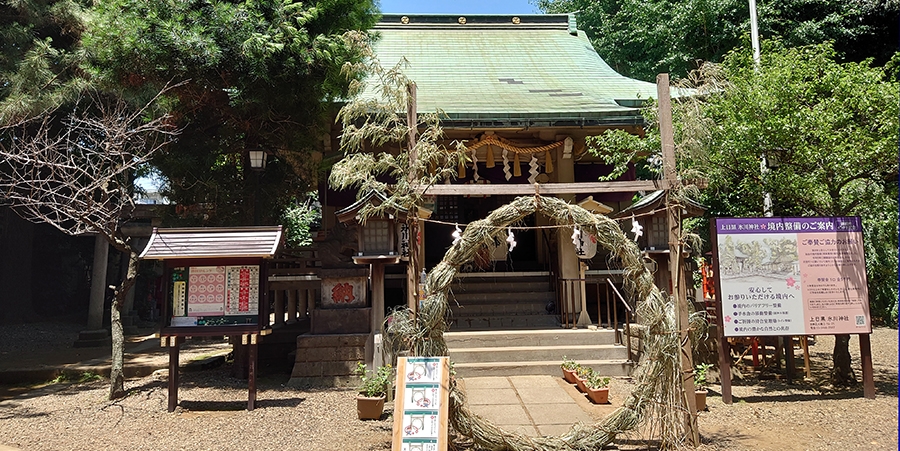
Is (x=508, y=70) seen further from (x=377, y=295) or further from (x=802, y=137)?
(x=377, y=295)

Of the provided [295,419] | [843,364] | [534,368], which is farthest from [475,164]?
[843,364]

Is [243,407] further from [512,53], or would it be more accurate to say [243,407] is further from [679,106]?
[512,53]

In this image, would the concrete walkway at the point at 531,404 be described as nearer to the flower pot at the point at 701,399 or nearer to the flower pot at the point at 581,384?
the flower pot at the point at 581,384

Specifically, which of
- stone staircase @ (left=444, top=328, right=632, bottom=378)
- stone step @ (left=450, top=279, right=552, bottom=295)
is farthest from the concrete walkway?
stone step @ (left=450, top=279, right=552, bottom=295)

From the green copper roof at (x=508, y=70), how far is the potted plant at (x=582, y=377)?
4.53m

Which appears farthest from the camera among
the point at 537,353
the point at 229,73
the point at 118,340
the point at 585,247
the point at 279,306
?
the point at 279,306

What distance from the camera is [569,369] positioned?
8.08 m

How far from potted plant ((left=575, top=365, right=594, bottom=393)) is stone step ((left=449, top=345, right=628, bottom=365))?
2.65ft

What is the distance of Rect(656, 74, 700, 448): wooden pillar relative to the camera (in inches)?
205

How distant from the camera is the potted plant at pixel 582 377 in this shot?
291 inches

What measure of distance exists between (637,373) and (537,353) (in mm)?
3512

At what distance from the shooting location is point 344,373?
8430mm

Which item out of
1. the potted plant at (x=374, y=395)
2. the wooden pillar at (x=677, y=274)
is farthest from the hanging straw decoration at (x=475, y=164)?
the wooden pillar at (x=677, y=274)

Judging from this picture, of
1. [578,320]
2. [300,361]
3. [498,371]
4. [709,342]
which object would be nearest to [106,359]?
[300,361]
